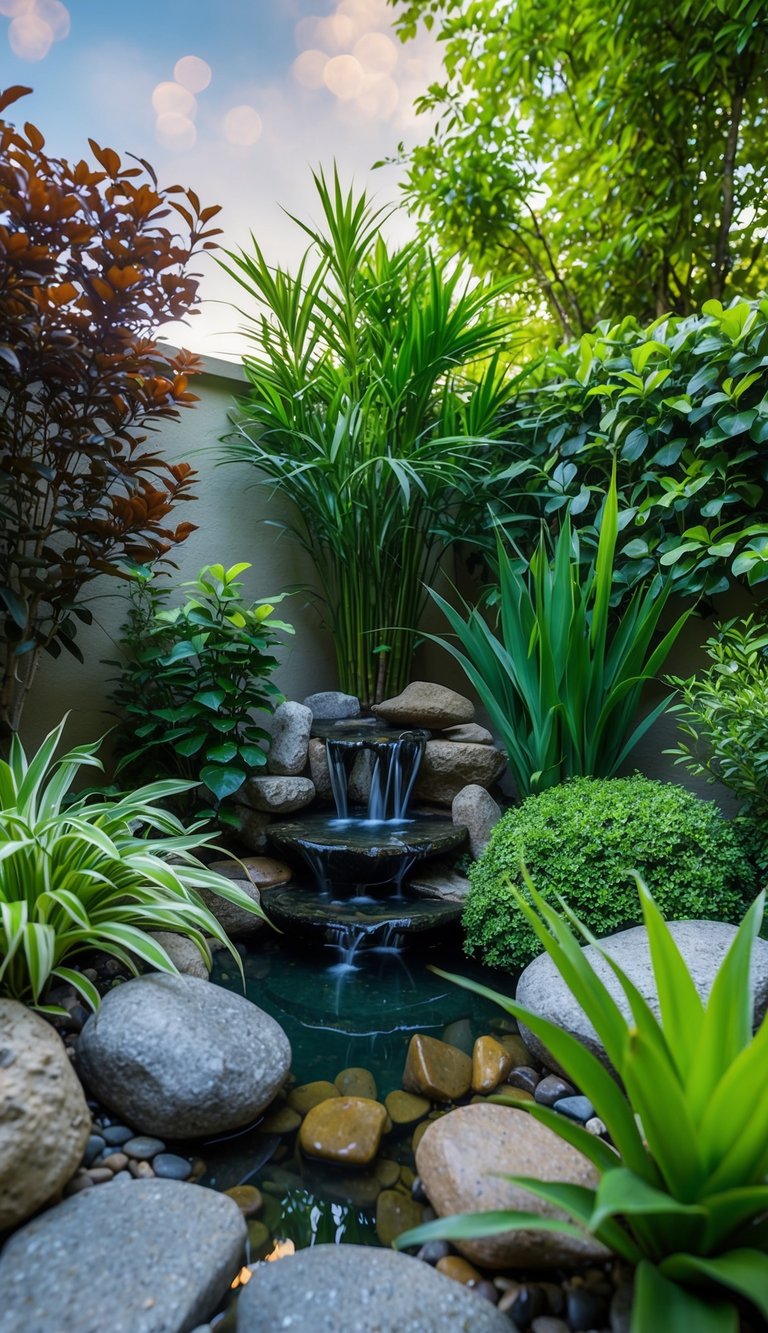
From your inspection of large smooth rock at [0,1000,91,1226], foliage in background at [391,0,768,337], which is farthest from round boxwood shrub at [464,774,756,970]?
foliage in background at [391,0,768,337]

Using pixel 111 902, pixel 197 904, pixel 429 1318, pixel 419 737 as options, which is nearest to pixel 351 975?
pixel 197 904

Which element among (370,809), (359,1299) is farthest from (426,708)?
(359,1299)

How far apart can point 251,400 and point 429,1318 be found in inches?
131

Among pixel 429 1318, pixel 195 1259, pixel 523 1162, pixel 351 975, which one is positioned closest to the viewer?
pixel 429 1318

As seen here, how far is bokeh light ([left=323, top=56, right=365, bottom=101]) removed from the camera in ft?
11.9

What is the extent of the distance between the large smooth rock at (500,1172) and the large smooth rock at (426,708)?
186 cm

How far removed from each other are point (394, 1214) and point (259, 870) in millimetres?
1589

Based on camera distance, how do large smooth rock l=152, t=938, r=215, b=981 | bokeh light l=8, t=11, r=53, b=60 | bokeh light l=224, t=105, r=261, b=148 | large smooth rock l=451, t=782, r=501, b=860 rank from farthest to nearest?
bokeh light l=224, t=105, r=261, b=148 → large smooth rock l=451, t=782, r=501, b=860 → bokeh light l=8, t=11, r=53, b=60 → large smooth rock l=152, t=938, r=215, b=981

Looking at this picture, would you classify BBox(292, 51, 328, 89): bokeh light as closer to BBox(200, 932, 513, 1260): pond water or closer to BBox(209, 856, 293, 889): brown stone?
BBox(209, 856, 293, 889): brown stone

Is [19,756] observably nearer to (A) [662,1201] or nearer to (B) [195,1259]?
(B) [195,1259]

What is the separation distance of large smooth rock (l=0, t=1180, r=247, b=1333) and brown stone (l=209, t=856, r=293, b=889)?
1.46 meters

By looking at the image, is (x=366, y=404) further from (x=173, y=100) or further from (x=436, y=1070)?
(x=436, y=1070)

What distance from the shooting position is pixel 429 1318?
38.9 inches

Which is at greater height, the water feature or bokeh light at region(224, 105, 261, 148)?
bokeh light at region(224, 105, 261, 148)
